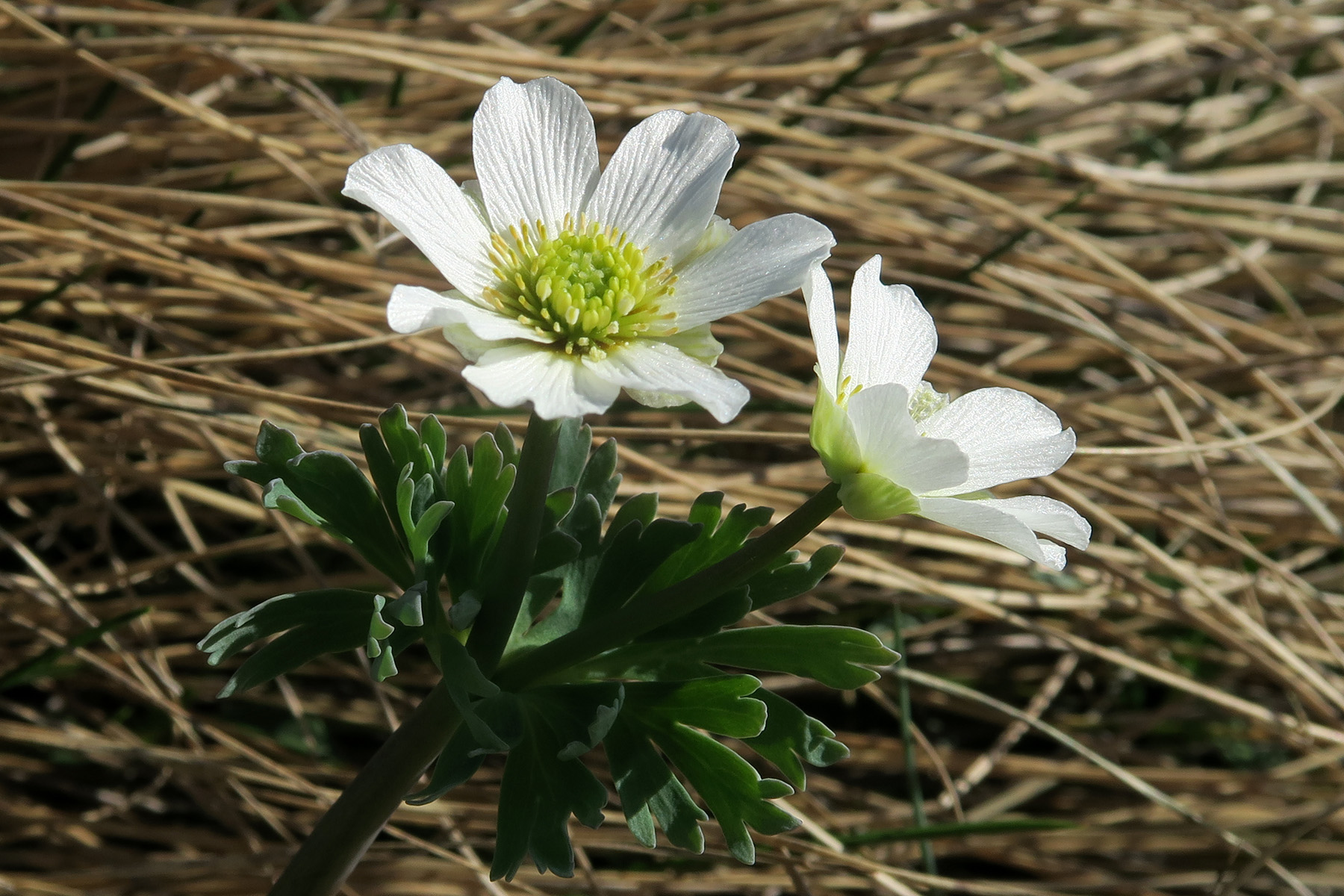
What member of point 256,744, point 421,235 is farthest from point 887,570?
point 421,235

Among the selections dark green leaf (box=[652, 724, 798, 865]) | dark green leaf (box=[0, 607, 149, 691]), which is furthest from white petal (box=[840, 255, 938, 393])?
dark green leaf (box=[0, 607, 149, 691])

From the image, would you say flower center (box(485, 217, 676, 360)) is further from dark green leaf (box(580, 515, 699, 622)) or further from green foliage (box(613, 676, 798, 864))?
green foliage (box(613, 676, 798, 864))

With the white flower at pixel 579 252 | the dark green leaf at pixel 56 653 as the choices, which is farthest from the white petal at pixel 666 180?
the dark green leaf at pixel 56 653

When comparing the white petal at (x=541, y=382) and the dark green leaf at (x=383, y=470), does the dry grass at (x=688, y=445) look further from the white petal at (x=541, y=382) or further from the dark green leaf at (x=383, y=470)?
the white petal at (x=541, y=382)

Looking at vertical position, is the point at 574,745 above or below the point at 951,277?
above

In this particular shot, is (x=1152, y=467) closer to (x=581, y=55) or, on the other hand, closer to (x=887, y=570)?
(x=887, y=570)

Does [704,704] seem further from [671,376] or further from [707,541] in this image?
[671,376]

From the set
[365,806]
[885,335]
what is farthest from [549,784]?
[885,335]

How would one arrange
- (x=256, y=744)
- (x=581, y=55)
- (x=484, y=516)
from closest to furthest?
(x=484, y=516), (x=256, y=744), (x=581, y=55)
